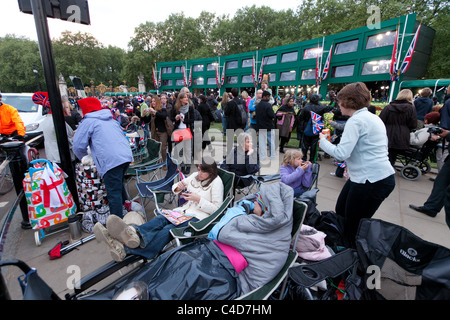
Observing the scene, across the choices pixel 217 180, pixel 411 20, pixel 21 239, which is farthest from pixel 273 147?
pixel 411 20

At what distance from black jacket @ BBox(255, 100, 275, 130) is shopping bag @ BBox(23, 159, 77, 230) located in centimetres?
439

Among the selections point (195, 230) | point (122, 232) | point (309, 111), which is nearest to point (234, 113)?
point (309, 111)

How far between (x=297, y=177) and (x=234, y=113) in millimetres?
3085

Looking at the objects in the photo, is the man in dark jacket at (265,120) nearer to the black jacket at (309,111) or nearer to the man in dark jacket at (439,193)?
the black jacket at (309,111)

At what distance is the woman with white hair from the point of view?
400cm

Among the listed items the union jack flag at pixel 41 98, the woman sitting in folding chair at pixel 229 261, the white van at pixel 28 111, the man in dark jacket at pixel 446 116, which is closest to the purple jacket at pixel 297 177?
the woman sitting in folding chair at pixel 229 261

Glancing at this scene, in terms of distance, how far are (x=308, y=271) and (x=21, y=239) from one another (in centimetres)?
357

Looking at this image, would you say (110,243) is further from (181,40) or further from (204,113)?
(181,40)

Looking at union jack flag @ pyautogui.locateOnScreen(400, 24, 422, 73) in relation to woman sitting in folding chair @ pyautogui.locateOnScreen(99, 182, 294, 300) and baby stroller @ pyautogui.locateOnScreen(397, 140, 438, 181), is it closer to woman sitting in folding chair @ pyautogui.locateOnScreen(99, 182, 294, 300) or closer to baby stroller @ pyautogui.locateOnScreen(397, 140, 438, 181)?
baby stroller @ pyautogui.locateOnScreen(397, 140, 438, 181)

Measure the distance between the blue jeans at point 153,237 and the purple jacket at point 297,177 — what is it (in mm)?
1574

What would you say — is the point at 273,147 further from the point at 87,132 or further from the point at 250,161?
the point at 87,132

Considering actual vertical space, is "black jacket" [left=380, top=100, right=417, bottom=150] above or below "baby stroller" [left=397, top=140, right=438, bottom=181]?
above

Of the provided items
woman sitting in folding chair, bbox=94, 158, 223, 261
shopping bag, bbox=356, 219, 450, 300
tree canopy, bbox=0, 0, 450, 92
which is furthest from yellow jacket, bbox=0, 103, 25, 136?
tree canopy, bbox=0, 0, 450, 92

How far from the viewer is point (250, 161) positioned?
3.58m
